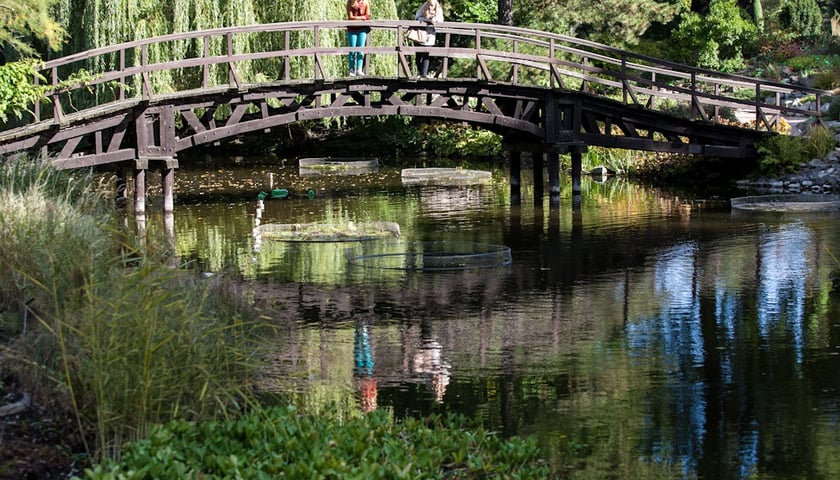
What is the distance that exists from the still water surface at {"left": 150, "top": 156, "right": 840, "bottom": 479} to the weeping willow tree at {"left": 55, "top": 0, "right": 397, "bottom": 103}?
6.47m

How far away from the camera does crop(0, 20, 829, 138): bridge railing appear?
21.5 metres

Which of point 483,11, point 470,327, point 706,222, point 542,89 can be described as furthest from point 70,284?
point 483,11

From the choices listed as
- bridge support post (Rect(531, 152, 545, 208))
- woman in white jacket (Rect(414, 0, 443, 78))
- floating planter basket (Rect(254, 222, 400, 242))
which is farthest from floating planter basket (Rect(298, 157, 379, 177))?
floating planter basket (Rect(254, 222, 400, 242))

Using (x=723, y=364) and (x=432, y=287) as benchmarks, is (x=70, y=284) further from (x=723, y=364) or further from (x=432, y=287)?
(x=432, y=287)

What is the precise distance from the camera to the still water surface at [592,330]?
8945 millimetres

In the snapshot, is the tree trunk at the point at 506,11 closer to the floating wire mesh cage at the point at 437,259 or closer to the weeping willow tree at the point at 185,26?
the weeping willow tree at the point at 185,26

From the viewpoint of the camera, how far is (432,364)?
36.7ft

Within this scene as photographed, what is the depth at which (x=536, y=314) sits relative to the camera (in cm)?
1360

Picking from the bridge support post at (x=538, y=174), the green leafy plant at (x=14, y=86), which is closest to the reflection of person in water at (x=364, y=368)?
the green leafy plant at (x=14, y=86)

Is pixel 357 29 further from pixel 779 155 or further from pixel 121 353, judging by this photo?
pixel 121 353

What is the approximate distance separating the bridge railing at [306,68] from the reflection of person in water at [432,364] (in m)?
10.3

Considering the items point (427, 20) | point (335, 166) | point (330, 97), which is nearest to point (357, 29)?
point (427, 20)

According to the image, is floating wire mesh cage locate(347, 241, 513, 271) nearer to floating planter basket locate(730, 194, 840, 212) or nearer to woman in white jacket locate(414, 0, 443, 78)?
woman in white jacket locate(414, 0, 443, 78)

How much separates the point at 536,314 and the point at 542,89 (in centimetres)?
1200
